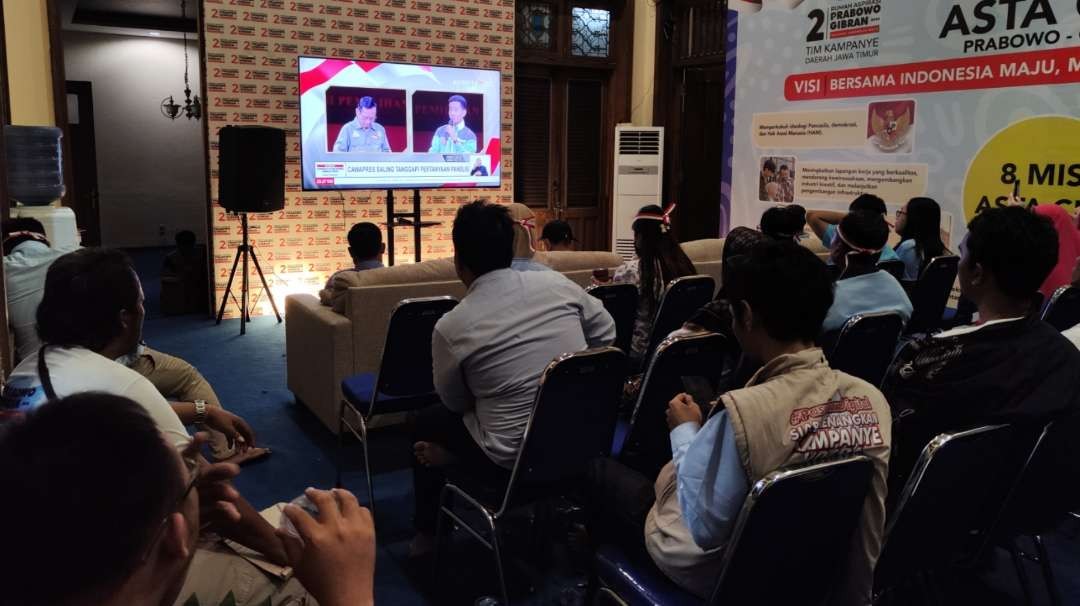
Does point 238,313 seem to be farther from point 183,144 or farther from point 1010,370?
point 1010,370

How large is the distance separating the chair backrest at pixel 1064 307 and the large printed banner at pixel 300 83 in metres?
5.21

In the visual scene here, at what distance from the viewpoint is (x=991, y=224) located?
2.04 meters

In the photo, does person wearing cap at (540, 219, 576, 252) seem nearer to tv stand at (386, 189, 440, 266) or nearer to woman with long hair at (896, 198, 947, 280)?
tv stand at (386, 189, 440, 266)

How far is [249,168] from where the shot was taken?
6.08 meters

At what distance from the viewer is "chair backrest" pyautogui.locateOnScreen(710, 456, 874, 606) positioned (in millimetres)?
1427

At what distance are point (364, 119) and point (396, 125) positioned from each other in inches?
11.4

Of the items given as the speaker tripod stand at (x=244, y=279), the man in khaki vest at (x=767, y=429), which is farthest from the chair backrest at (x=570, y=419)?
the speaker tripod stand at (x=244, y=279)

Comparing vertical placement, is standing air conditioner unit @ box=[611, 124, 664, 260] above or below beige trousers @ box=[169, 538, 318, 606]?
above

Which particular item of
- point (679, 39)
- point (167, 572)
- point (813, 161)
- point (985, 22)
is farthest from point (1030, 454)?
point (679, 39)

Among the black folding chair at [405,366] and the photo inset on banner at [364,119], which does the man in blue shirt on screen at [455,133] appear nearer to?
the photo inset on banner at [364,119]

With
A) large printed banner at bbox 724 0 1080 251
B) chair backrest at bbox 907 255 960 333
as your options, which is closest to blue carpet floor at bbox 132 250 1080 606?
chair backrest at bbox 907 255 960 333

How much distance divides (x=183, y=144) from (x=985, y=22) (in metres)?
9.43

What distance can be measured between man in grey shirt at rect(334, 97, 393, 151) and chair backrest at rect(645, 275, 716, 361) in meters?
4.17

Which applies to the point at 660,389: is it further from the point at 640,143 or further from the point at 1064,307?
the point at 640,143
